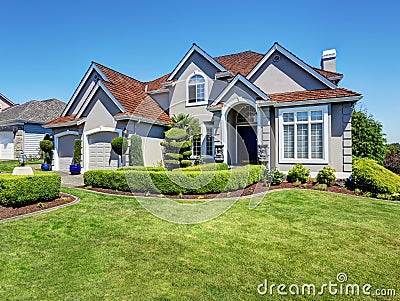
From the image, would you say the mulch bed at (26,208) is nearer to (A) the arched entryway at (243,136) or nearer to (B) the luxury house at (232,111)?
(B) the luxury house at (232,111)

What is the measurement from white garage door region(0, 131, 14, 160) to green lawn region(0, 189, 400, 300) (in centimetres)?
2651

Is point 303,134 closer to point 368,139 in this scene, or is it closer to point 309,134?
point 309,134

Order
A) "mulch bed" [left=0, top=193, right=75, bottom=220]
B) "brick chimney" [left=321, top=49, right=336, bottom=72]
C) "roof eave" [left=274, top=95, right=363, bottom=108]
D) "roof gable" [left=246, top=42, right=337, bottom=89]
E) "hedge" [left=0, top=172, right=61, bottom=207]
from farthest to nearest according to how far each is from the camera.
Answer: "brick chimney" [left=321, top=49, right=336, bottom=72] < "roof gable" [left=246, top=42, right=337, bottom=89] < "roof eave" [left=274, top=95, right=363, bottom=108] < "hedge" [left=0, top=172, right=61, bottom=207] < "mulch bed" [left=0, top=193, right=75, bottom=220]

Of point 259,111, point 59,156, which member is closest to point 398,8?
point 259,111

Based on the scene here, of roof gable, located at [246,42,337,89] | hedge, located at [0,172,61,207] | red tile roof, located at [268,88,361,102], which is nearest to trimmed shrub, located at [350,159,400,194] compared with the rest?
red tile roof, located at [268,88,361,102]

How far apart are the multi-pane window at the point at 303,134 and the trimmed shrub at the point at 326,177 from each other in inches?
48.7

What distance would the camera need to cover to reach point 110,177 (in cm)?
1273

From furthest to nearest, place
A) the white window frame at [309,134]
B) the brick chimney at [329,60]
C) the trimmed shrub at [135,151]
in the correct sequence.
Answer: the brick chimney at [329,60] → the trimmed shrub at [135,151] → the white window frame at [309,134]

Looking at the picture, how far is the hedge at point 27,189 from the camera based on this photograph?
351 inches

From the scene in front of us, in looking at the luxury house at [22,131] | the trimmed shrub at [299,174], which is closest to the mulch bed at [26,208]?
the trimmed shrub at [299,174]

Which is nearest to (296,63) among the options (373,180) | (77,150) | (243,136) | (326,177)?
(243,136)

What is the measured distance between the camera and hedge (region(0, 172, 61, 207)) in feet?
29.2

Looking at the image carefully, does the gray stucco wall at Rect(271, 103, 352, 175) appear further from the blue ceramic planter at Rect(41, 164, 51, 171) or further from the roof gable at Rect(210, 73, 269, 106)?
the blue ceramic planter at Rect(41, 164, 51, 171)

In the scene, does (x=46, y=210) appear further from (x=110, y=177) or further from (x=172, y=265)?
(x=172, y=265)
